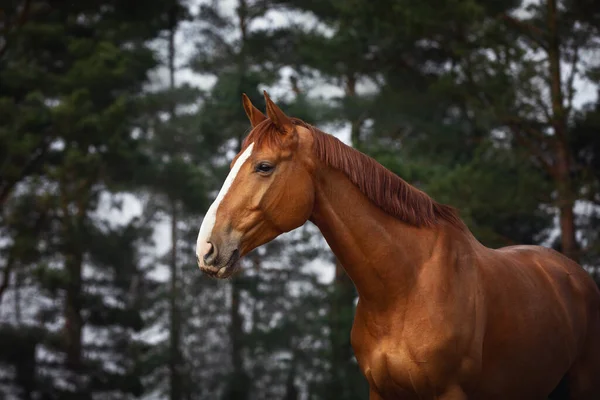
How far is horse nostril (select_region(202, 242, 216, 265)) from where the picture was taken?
8.68ft

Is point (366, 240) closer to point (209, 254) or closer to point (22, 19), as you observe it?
point (209, 254)

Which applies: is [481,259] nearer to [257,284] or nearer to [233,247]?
[233,247]

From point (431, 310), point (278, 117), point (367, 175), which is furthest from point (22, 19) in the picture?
point (431, 310)

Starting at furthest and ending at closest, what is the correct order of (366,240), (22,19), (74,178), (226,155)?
(226,155) → (74,178) → (22,19) → (366,240)

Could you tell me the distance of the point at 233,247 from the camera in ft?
8.93

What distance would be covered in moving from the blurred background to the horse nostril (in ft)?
22.4

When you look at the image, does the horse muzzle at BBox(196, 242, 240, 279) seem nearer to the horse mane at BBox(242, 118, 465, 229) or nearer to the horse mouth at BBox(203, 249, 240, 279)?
the horse mouth at BBox(203, 249, 240, 279)

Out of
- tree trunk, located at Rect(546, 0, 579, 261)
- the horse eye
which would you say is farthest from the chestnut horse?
tree trunk, located at Rect(546, 0, 579, 261)

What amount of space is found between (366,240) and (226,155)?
12.5 m

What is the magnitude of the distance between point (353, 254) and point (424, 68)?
10.2 metres

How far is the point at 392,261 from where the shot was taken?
117 inches

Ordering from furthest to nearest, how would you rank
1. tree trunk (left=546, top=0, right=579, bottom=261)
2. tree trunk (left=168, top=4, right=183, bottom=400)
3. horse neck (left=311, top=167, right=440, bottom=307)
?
tree trunk (left=168, top=4, right=183, bottom=400), tree trunk (left=546, top=0, right=579, bottom=261), horse neck (left=311, top=167, right=440, bottom=307)

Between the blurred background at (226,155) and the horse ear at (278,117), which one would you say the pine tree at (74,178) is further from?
the horse ear at (278,117)

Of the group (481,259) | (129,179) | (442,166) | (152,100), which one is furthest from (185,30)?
(481,259)
